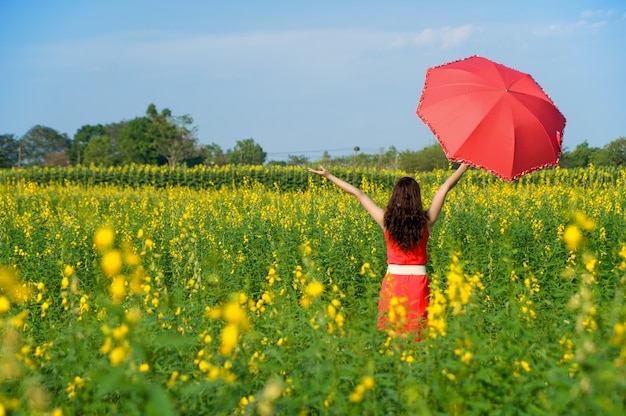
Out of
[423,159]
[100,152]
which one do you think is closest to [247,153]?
[100,152]

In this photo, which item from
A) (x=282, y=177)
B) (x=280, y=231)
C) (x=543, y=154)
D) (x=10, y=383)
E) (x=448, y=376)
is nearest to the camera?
(x=448, y=376)

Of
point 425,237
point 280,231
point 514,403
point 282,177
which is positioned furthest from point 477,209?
point 282,177

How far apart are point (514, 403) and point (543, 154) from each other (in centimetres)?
310

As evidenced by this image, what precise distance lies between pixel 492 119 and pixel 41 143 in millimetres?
122539

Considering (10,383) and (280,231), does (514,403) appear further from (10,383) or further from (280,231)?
(280,231)

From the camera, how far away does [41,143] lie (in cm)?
11700

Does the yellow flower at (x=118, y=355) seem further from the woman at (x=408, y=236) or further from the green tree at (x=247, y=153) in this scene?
the green tree at (x=247, y=153)

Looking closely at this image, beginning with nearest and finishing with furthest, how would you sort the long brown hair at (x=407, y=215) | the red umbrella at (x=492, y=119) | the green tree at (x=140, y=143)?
the long brown hair at (x=407, y=215) < the red umbrella at (x=492, y=119) < the green tree at (x=140, y=143)

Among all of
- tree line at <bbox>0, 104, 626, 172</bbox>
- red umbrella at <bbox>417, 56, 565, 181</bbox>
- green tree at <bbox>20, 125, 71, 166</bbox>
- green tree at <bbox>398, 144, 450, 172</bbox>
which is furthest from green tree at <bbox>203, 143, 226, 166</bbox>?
red umbrella at <bbox>417, 56, 565, 181</bbox>

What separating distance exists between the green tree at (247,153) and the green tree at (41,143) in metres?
44.4

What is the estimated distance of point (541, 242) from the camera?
330 inches

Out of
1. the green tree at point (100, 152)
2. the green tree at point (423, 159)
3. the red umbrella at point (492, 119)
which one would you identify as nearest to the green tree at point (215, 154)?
the green tree at point (100, 152)

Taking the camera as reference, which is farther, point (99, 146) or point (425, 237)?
point (99, 146)

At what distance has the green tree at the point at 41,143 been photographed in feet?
379
